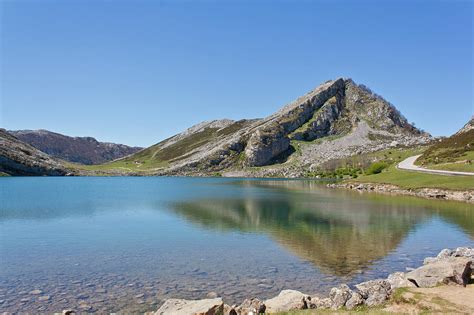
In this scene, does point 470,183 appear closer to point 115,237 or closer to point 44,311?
point 115,237

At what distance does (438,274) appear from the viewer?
17.1m

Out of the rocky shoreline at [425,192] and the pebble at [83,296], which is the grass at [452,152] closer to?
the rocky shoreline at [425,192]

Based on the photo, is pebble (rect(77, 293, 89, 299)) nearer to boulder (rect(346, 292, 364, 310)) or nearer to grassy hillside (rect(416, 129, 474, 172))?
boulder (rect(346, 292, 364, 310))

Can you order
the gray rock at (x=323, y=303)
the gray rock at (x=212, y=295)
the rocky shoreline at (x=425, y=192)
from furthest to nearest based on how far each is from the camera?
the rocky shoreline at (x=425, y=192)
the gray rock at (x=212, y=295)
the gray rock at (x=323, y=303)

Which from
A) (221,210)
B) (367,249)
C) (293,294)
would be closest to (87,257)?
(293,294)

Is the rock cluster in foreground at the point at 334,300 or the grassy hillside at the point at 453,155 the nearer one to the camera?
the rock cluster in foreground at the point at 334,300

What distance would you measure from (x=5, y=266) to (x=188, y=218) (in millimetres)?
24395

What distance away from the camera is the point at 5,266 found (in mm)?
23016

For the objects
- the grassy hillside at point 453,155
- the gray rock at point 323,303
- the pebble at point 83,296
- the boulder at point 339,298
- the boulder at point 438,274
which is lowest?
the pebble at point 83,296

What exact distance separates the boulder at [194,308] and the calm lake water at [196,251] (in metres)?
3.05

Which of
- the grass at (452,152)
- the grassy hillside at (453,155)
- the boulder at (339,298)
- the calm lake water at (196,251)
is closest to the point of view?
the boulder at (339,298)

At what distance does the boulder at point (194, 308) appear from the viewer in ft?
41.4

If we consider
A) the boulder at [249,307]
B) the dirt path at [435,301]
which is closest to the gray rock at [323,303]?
the dirt path at [435,301]

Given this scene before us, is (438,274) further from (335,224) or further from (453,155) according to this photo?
(453,155)
